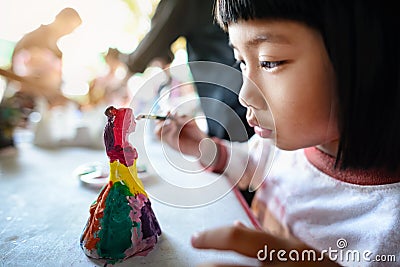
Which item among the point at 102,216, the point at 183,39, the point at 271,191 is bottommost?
the point at 271,191

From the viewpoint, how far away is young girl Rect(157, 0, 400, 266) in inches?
12.5

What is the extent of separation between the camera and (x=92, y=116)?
0.82 m

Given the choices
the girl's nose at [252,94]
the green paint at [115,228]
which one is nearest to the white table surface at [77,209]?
the green paint at [115,228]

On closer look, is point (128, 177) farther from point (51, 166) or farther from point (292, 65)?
point (51, 166)

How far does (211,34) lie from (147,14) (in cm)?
26

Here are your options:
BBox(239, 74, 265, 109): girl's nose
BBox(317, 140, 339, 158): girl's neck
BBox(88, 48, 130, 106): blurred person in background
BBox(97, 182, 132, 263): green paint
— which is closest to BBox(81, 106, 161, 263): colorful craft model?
BBox(97, 182, 132, 263): green paint

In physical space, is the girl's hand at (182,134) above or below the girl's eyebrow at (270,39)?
below

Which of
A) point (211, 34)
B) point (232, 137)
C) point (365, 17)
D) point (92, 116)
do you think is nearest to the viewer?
point (365, 17)

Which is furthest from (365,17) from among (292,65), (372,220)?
(372,220)

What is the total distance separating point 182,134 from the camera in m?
0.60

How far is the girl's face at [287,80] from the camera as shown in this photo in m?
0.34

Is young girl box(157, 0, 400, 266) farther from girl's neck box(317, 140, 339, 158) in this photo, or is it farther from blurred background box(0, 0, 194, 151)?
blurred background box(0, 0, 194, 151)

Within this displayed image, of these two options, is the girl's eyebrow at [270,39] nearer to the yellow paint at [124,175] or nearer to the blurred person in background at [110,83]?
the yellow paint at [124,175]

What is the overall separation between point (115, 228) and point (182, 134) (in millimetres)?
280
